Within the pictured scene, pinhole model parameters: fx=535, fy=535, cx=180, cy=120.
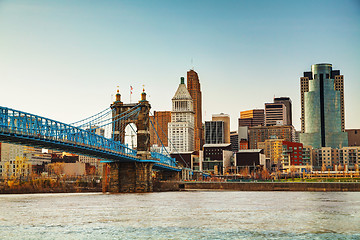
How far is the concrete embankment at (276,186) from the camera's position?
10838cm

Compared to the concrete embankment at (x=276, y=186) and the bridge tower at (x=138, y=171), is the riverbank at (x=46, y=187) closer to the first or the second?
the bridge tower at (x=138, y=171)

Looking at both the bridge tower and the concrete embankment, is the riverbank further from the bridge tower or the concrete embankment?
the concrete embankment

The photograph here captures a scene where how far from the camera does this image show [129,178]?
110 metres

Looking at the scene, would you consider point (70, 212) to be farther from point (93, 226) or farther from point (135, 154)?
point (135, 154)

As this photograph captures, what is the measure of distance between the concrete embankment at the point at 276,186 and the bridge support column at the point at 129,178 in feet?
76.0

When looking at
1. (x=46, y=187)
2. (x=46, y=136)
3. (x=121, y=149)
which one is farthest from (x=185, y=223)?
(x=46, y=187)

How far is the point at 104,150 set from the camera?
9175 centimetres

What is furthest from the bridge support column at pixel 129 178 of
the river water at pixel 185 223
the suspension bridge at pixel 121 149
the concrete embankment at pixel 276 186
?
the river water at pixel 185 223

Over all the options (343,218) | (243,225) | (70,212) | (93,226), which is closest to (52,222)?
(93,226)

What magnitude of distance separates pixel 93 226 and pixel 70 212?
43.6 feet

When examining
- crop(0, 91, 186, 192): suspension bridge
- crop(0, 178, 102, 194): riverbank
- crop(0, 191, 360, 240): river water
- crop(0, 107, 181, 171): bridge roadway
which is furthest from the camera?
crop(0, 178, 102, 194): riverbank

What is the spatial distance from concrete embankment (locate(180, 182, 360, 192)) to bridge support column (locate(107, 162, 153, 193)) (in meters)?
23.2

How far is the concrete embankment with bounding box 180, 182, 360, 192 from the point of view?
356 ft

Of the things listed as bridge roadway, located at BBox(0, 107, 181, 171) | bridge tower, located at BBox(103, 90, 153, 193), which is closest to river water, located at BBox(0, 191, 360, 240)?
bridge roadway, located at BBox(0, 107, 181, 171)
